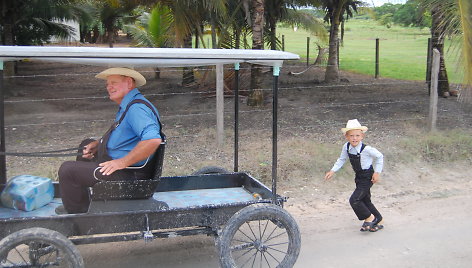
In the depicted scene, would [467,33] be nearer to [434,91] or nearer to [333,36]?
[434,91]

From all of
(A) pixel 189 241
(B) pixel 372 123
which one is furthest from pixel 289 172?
(B) pixel 372 123

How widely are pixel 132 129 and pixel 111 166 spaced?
1.09 ft

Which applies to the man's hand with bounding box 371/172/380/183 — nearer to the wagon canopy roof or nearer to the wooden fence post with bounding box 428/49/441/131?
the wagon canopy roof

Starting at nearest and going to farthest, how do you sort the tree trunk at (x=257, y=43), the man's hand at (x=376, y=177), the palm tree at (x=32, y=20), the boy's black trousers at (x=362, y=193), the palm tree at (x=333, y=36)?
the man's hand at (x=376, y=177) < the boy's black trousers at (x=362, y=193) < the tree trunk at (x=257, y=43) < the palm tree at (x=32, y=20) < the palm tree at (x=333, y=36)

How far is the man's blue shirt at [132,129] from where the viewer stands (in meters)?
3.96

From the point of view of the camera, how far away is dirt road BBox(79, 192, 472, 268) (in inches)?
182

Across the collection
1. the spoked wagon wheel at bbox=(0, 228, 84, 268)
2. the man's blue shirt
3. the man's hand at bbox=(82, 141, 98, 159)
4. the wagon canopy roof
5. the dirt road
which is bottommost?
the dirt road

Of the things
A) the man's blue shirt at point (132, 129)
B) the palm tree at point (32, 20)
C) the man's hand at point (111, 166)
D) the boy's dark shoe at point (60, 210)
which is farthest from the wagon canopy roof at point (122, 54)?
the palm tree at point (32, 20)

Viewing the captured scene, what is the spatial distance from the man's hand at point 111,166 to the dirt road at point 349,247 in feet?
3.40

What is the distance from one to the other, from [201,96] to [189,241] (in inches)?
297

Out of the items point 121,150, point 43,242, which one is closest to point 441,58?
point 121,150

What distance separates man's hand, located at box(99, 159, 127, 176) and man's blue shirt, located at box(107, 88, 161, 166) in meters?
0.14

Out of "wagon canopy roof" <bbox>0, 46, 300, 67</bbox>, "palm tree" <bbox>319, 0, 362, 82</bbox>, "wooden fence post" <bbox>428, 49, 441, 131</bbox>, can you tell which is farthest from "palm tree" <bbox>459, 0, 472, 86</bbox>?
"palm tree" <bbox>319, 0, 362, 82</bbox>

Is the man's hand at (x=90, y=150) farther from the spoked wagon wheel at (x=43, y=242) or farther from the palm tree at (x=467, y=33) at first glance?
the palm tree at (x=467, y=33)
